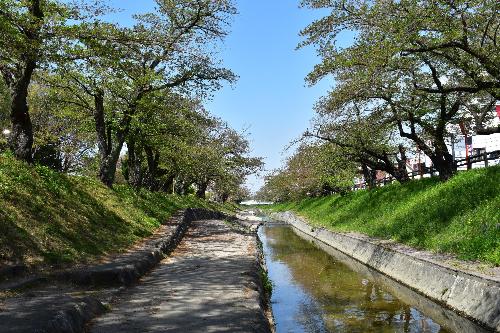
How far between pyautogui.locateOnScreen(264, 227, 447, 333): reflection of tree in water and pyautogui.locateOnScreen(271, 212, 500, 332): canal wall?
89cm

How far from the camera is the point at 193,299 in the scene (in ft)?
31.6

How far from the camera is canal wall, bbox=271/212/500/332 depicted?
10235 mm

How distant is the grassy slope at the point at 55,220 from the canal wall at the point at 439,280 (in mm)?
9605

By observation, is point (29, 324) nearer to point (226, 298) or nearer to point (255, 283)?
point (226, 298)

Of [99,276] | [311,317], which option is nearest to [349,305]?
[311,317]

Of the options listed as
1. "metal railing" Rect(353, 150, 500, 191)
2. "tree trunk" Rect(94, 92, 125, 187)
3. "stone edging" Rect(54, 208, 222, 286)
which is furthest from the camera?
"tree trunk" Rect(94, 92, 125, 187)

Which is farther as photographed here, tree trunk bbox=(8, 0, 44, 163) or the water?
tree trunk bbox=(8, 0, 44, 163)

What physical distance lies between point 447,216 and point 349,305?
703cm

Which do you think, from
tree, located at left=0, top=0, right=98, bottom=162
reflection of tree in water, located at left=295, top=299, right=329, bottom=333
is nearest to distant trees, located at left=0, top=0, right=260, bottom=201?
tree, located at left=0, top=0, right=98, bottom=162

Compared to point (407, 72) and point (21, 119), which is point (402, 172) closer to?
point (407, 72)

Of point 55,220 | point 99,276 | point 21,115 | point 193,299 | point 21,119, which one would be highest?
point 21,115

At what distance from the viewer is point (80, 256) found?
12.5 m

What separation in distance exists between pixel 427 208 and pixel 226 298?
13.5 m

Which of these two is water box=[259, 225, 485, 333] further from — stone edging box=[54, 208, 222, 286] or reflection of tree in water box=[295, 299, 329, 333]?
stone edging box=[54, 208, 222, 286]
